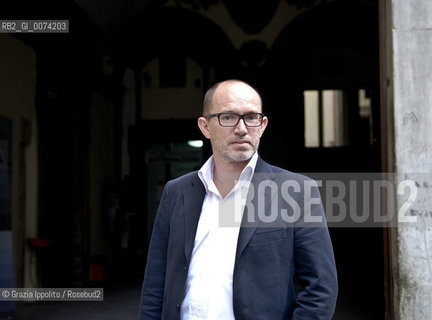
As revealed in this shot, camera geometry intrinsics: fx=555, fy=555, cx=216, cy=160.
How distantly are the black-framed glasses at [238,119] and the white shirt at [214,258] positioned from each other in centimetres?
15

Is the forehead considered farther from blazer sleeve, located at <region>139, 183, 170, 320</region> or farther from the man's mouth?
blazer sleeve, located at <region>139, 183, 170, 320</region>

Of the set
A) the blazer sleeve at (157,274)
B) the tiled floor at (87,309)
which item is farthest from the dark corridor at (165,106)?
the blazer sleeve at (157,274)

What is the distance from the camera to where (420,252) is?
402 centimetres

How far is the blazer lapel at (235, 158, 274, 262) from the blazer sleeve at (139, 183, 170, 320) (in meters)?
0.39

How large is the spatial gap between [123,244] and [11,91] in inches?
268

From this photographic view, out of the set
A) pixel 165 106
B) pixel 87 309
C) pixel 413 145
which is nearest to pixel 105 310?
pixel 87 309

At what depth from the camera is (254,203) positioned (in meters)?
2.10

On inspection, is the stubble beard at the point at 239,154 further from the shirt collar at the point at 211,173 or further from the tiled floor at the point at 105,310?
the tiled floor at the point at 105,310

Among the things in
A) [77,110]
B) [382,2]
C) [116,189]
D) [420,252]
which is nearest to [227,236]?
[420,252]

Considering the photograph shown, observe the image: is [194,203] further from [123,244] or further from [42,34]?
[123,244]

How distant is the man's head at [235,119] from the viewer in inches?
82.6

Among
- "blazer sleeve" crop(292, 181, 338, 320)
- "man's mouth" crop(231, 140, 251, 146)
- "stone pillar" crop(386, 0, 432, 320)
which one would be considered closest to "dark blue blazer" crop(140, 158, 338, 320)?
"blazer sleeve" crop(292, 181, 338, 320)

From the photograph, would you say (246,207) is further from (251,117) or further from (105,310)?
(105,310)

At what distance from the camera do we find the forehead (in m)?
2.10
